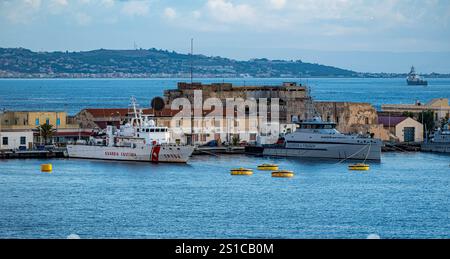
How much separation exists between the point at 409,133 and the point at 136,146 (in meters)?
19.0

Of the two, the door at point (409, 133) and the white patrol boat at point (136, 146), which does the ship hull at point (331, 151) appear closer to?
the white patrol boat at point (136, 146)

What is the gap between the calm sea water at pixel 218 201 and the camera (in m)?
24.0

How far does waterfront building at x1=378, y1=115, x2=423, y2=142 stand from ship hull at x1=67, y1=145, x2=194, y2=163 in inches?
659

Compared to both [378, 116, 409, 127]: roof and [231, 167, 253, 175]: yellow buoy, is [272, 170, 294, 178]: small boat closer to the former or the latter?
[231, 167, 253, 175]: yellow buoy

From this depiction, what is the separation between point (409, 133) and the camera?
5938 centimetres

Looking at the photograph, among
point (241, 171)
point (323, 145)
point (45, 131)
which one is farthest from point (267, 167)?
point (45, 131)

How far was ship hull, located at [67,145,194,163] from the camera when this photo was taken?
45.8 meters

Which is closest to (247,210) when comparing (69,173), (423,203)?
(423,203)

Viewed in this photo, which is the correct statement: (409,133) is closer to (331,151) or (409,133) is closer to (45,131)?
(331,151)

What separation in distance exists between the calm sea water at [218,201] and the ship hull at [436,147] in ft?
31.1

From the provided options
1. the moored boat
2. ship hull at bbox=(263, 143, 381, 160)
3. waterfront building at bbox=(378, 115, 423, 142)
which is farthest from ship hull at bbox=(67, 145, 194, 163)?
waterfront building at bbox=(378, 115, 423, 142)

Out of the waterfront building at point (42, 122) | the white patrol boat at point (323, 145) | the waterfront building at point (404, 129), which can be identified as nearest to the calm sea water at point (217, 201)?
the white patrol boat at point (323, 145)
